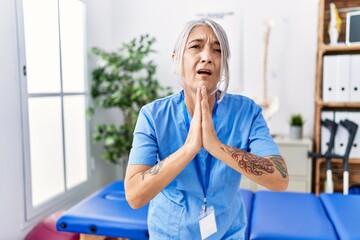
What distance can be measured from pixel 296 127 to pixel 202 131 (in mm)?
1972

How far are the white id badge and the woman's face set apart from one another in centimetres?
39


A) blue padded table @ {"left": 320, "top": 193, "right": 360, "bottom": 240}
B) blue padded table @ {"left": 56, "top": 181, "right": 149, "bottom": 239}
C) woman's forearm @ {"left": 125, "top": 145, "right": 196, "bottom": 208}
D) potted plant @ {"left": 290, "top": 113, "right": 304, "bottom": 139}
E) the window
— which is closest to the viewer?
woman's forearm @ {"left": 125, "top": 145, "right": 196, "bottom": 208}

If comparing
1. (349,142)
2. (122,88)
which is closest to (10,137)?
A: (122,88)

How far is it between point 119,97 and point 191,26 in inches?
61.9

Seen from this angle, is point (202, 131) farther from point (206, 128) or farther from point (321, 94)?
point (321, 94)

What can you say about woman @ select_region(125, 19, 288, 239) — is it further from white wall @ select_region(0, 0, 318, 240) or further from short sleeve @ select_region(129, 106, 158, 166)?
white wall @ select_region(0, 0, 318, 240)

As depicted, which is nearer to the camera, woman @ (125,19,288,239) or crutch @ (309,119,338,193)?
woman @ (125,19,288,239)

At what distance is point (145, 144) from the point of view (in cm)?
96

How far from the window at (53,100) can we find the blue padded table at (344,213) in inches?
67.0

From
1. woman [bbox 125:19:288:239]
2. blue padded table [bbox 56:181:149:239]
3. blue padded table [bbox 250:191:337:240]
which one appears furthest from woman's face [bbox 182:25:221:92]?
blue padded table [bbox 56:181:149:239]

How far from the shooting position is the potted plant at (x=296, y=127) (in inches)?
104

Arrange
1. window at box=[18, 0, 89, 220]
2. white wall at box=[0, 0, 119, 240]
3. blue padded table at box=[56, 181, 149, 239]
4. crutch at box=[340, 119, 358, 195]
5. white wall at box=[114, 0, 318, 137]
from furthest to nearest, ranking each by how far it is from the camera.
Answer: white wall at box=[114, 0, 318, 137] < crutch at box=[340, 119, 358, 195] < window at box=[18, 0, 89, 220] < white wall at box=[0, 0, 119, 240] < blue padded table at box=[56, 181, 149, 239]

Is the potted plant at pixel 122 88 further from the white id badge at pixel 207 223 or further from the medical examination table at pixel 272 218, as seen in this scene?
the white id badge at pixel 207 223

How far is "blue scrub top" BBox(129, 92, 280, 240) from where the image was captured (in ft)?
3.31
